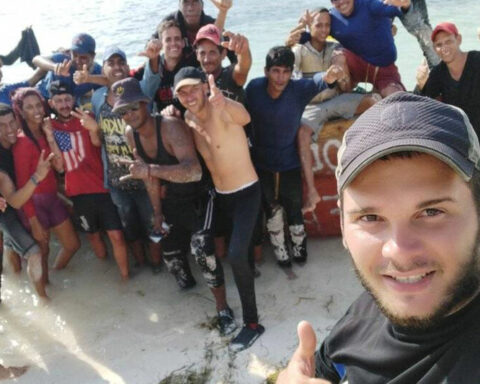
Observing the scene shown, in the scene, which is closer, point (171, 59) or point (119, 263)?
point (171, 59)

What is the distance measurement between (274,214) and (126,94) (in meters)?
1.70

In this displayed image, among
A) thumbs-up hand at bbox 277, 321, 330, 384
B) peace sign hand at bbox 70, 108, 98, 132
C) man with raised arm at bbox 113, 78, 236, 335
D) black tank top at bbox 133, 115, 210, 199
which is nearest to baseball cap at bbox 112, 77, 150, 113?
man with raised arm at bbox 113, 78, 236, 335

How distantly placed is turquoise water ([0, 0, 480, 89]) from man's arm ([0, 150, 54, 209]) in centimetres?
690

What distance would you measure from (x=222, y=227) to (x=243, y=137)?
37.9 inches

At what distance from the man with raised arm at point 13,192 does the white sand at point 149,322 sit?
0.54m

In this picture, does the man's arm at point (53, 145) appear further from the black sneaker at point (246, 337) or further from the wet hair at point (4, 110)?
the black sneaker at point (246, 337)

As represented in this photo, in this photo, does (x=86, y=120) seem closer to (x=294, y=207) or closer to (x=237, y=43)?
(x=237, y=43)

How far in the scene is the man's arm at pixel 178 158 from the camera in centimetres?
339

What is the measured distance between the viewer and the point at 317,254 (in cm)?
457

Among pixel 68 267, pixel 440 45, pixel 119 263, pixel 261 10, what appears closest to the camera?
pixel 440 45

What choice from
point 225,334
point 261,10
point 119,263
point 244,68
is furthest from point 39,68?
point 261,10

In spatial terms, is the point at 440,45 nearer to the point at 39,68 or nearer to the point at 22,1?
the point at 39,68

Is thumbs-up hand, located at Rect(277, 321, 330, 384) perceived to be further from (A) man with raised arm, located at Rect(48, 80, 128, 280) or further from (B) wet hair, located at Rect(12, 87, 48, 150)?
(B) wet hair, located at Rect(12, 87, 48, 150)

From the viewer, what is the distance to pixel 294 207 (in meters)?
4.16
